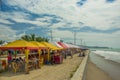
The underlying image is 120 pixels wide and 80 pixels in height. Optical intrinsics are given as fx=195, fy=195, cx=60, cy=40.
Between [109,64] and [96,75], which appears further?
[109,64]

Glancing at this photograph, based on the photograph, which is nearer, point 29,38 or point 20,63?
point 20,63

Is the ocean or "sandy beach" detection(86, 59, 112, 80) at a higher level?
"sandy beach" detection(86, 59, 112, 80)

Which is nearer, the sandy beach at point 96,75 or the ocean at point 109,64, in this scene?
the sandy beach at point 96,75

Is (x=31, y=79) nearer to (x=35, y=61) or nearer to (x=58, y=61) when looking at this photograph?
(x=35, y=61)

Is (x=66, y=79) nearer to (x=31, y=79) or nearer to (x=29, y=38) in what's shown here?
(x=31, y=79)

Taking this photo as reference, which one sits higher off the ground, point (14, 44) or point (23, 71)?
point (14, 44)

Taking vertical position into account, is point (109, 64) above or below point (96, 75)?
below

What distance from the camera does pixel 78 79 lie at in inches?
447

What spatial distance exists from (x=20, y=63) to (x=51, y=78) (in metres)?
3.91

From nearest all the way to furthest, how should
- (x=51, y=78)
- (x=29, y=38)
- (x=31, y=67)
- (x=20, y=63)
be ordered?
(x=51, y=78), (x=20, y=63), (x=31, y=67), (x=29, y=38)

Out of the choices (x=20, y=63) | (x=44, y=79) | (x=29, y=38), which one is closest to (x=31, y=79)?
(x=44, y=79)

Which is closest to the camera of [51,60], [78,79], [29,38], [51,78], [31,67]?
[78,79]

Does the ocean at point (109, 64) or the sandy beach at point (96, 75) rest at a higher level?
the sandy beach at point (96, 75)

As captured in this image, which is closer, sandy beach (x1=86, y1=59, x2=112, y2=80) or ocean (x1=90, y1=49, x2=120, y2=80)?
sandy beach (x1=86, y1=59, x2=112, y2=80)
